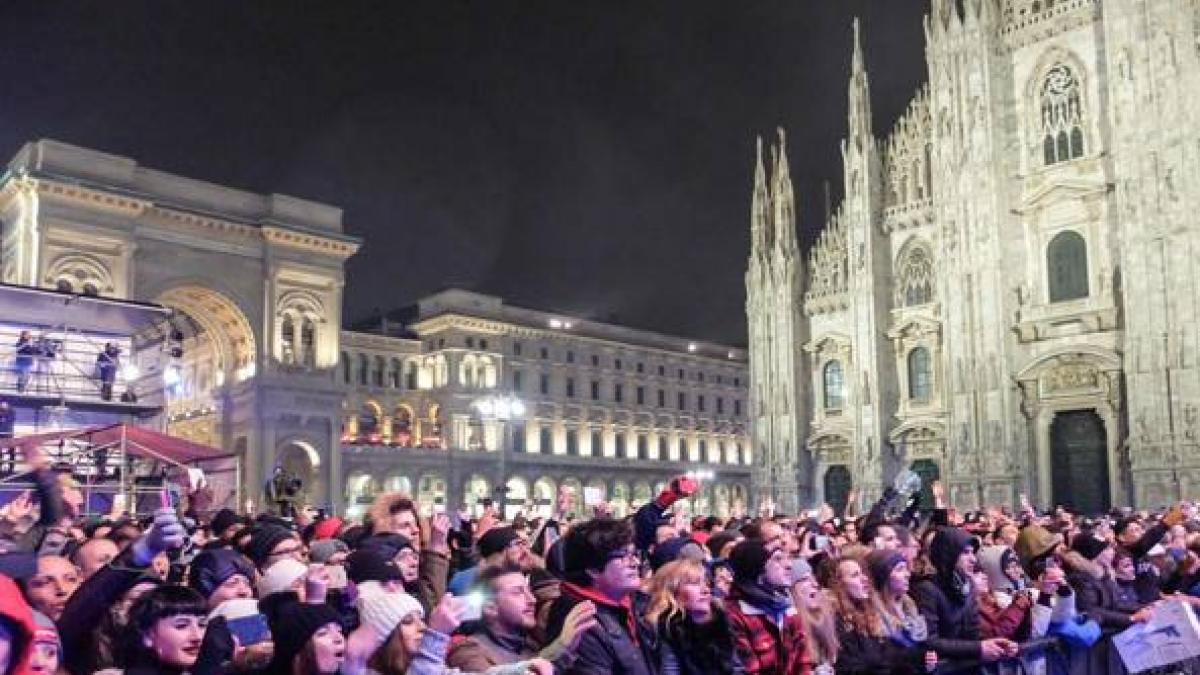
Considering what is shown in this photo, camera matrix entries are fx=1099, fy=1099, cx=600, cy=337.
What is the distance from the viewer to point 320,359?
48.6m

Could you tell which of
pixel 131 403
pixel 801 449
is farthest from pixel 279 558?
pixel 801 449

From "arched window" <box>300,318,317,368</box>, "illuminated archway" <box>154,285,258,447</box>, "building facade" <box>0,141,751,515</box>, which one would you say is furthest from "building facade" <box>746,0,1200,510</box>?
"illuminated archway" <box>154,285,258,447</box>

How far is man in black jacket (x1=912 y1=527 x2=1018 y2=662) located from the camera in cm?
750

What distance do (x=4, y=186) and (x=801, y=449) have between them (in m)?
32.6

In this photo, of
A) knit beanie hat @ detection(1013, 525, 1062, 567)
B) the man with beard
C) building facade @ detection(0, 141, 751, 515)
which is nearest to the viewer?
the man with beard

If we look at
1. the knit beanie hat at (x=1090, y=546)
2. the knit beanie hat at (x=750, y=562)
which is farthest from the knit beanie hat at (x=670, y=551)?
the knit beanie hat at (x=1090, y=546)

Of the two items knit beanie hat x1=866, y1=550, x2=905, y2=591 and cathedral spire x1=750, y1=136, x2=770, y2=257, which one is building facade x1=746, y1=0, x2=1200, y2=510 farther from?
knit beanie hat x1=866, y1=550, x2=905, y2=591

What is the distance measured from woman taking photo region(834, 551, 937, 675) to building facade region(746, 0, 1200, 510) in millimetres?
29720

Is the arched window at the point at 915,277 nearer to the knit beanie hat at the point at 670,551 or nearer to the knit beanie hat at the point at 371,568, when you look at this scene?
the knit beanie hat at the point at 670,551

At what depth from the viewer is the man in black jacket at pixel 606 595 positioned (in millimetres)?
5195

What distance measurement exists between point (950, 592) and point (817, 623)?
5.45ft

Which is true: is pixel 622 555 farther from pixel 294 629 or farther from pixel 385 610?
pixel 294 629

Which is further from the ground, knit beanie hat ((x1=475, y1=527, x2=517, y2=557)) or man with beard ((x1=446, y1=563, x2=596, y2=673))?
knit beanie hat ((x1=475, y1=527, x2=517, y2=557))

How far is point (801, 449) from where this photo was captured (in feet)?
146
